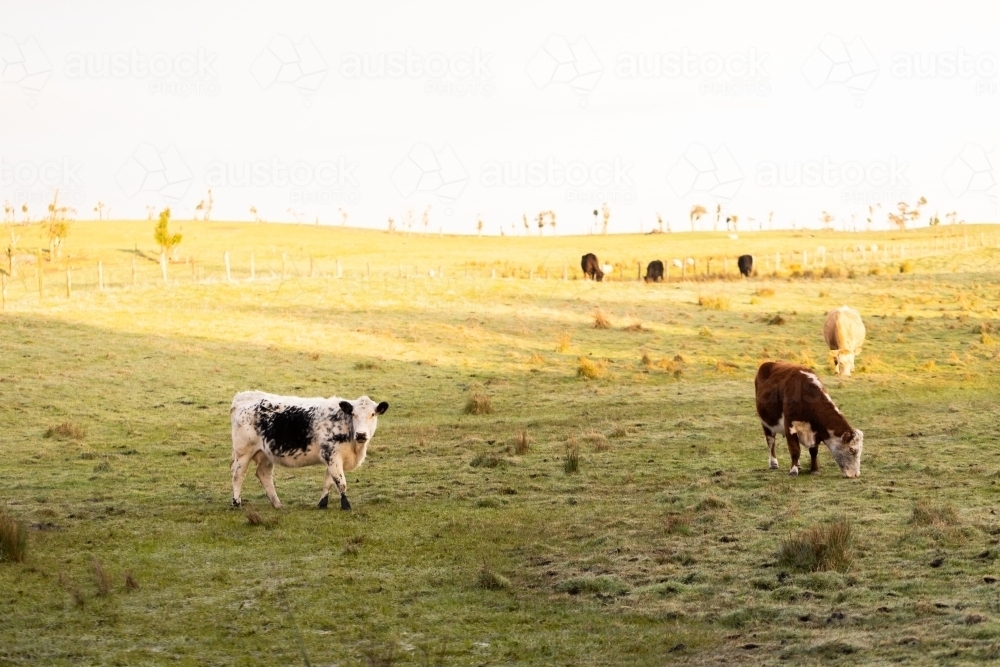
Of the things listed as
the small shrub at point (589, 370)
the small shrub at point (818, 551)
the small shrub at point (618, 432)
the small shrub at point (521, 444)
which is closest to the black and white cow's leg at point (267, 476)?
the small shrub at point (521, 444)

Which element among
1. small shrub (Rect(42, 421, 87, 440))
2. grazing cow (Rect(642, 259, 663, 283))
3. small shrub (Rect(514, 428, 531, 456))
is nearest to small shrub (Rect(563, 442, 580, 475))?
small shrub (Rect(514, 428, 531, 456))

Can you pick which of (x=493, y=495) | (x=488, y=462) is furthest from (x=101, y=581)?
(x=488, y=462)

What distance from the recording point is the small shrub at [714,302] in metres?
46.5

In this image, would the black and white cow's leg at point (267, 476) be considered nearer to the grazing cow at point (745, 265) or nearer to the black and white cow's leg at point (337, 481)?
the black and white cow's leg at point (337, 481)

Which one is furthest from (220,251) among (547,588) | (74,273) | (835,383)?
(547,588)

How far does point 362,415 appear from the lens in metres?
15.5

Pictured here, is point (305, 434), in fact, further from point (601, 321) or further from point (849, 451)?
point (601, 321)

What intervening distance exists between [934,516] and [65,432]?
17952 mm

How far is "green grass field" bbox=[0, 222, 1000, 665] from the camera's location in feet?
32.2

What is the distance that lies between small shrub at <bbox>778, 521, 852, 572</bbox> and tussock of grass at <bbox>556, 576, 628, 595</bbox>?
5.93 ft

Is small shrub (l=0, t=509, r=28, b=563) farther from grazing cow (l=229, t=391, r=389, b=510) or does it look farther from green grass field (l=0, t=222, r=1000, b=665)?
grazing cow (l=229, t=391, r=389, b=510)

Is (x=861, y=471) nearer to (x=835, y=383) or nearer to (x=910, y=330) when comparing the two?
(x=835, y=383)

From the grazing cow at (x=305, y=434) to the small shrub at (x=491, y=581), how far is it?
4195 millimetres

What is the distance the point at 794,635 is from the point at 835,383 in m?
20.6
